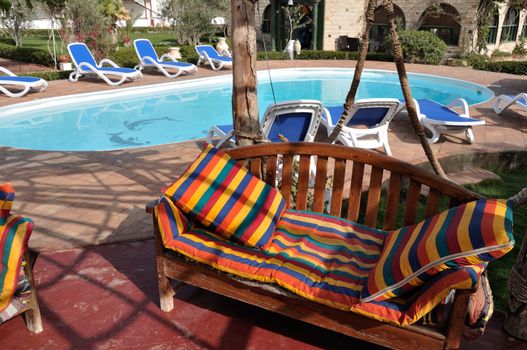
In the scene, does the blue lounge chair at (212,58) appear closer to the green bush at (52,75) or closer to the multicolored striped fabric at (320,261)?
the green bush at (52,75)

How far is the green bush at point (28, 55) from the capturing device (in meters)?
16.1

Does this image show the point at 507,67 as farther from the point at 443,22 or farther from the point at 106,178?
the point at 106,178

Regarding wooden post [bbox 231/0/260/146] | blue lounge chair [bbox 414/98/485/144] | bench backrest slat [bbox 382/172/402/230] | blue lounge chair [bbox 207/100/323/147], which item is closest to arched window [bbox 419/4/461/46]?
blue lounge chair [bbox 414/98/485/144]

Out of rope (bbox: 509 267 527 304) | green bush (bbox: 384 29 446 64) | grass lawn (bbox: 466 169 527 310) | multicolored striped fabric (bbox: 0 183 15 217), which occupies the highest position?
green bush (bbox: 384 29 446 64)

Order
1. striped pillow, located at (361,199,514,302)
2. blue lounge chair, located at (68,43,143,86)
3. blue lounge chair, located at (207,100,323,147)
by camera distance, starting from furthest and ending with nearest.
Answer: blue lounge chair, located at (68,43,143,86), blue lounge chair, located at (207,100,323,147), striped pillow, located at (361,199,514,302)

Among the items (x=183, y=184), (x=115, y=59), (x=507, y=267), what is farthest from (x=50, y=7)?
(x=507, y=267)

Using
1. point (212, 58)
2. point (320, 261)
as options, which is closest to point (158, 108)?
point (212, 58)

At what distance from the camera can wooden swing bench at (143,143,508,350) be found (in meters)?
2.14

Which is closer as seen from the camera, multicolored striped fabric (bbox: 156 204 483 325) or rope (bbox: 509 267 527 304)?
multicolored striped fabric (bbox: 156 204 483 325)

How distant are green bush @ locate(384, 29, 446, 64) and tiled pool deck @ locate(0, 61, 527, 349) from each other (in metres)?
11.7

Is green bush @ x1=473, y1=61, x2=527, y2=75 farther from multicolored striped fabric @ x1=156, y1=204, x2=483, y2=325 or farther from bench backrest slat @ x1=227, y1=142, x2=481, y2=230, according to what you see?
multicolored striped fabric @ x1=156, y1=204, x2=483, y2=325

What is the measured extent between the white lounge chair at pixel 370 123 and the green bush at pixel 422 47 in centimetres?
1208

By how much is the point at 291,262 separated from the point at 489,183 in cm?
418

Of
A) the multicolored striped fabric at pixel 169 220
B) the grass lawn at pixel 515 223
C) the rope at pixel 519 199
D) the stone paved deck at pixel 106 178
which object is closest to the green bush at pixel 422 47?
the stone paved deck at pixel 106 178
